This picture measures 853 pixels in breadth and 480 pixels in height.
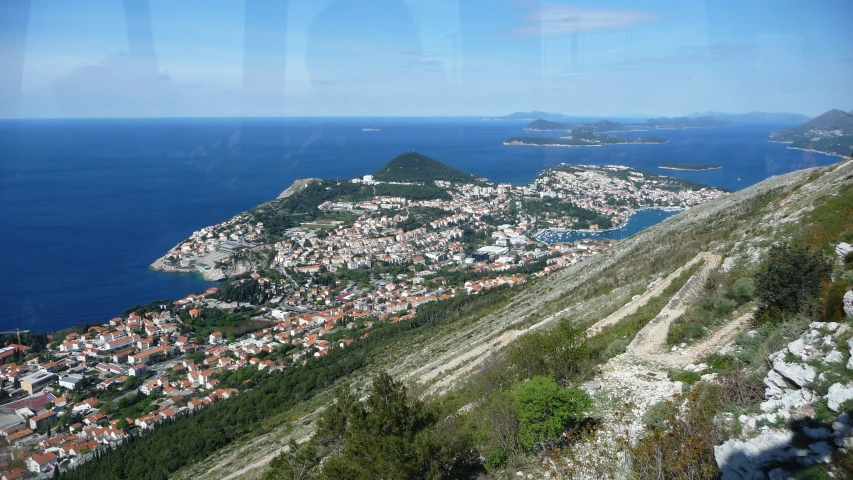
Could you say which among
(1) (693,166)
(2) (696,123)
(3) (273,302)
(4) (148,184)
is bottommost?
(3) (273,302)

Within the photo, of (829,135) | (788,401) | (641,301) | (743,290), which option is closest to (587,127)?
(829,135)

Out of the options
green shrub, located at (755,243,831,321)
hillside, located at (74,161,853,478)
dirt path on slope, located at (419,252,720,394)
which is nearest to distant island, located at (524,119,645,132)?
hillside, located at (74,161,853,478)

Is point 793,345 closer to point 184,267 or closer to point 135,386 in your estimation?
point 135,386

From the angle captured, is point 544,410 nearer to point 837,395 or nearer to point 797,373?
point 797,373

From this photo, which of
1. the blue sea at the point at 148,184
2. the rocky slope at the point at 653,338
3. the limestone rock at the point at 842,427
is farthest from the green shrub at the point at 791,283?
the blue sea at the point at 148,184

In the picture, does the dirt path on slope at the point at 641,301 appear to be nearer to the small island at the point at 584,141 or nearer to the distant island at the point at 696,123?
the small island at the point at 584,141

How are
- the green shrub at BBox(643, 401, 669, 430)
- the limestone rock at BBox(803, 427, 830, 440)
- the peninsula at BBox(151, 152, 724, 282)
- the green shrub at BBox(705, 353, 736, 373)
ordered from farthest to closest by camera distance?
the peninsula at BBox(151, 152, 724, 282), the green shrub at BBox(705, 353, 736, 373), the green shrub at BBox(643, 401, 669, 430), the limestone rock at BBox(803, 427, 830, 440)

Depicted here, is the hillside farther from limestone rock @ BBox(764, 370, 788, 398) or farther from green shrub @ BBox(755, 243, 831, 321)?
green shrub @ BBox(755, 243, 831, 321)
